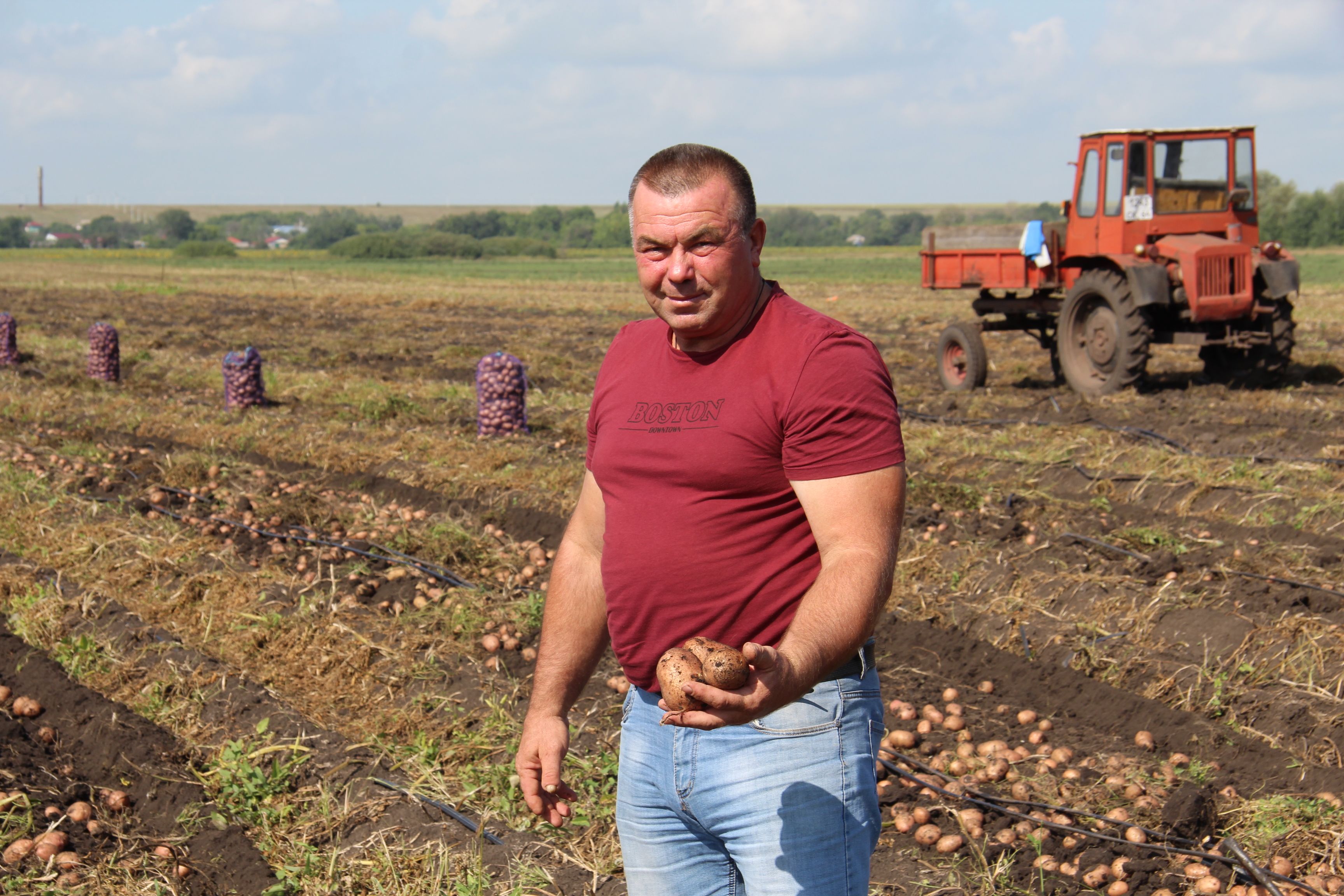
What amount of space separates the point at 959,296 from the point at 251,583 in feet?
80.3

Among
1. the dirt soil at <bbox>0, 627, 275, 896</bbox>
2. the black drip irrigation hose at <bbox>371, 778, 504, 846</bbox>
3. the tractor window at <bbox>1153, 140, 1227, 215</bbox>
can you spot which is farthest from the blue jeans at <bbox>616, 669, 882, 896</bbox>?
the tractor window at <bbox>1153, 140, 1227, 215</bbox>

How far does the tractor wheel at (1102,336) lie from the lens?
10.1 metres

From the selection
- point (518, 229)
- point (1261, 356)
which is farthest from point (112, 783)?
point (518, 229)

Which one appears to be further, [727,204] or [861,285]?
[861,285]

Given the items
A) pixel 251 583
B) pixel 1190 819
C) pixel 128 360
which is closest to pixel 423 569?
pixel 251 583

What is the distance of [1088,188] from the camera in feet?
35.2

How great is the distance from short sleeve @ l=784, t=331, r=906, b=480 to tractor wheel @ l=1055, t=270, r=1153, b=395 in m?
9.14

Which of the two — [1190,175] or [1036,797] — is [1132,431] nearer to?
[1190,175]

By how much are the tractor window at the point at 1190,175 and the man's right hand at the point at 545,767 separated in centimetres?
992

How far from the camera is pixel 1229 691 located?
444 centimetres

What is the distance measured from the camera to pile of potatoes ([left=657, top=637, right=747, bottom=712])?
5.26 ft

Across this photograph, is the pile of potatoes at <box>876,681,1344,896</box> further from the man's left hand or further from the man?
the man's left hand

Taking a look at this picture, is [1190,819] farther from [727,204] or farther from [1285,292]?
[1285,292]

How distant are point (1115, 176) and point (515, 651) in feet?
26.7
